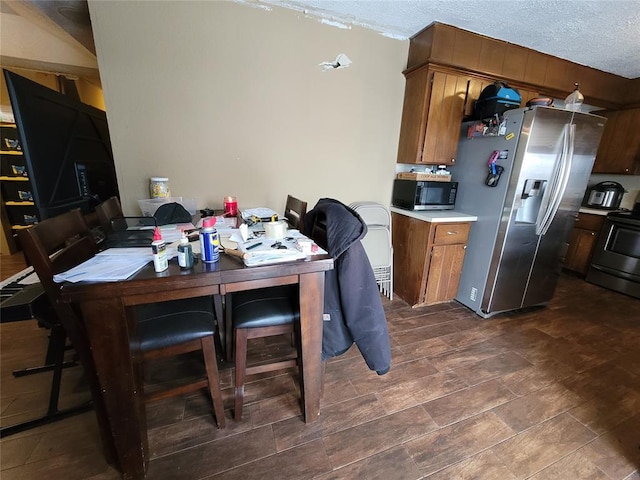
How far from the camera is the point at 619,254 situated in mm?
2900

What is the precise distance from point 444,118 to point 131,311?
8.71 ft

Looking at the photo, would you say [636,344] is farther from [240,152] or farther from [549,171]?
[240,152]

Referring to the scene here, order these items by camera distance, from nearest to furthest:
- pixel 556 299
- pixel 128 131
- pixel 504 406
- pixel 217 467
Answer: pixel 217 467 → pixel 504 406 → pixel 128 131 → pixel 556 299

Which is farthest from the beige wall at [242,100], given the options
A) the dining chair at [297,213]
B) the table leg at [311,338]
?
the table leg at [311,338]

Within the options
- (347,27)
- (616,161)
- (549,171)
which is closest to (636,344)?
(549,171)

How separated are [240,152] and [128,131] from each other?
781mm

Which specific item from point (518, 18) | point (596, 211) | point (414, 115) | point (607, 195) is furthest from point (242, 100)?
point (607, 195)

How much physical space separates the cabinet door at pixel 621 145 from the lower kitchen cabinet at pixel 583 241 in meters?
0.68

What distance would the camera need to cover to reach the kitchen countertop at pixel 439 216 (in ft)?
7.27

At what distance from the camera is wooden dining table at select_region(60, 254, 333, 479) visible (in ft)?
2.71

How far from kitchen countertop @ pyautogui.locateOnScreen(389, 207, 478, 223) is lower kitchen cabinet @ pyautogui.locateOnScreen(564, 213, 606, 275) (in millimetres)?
2085

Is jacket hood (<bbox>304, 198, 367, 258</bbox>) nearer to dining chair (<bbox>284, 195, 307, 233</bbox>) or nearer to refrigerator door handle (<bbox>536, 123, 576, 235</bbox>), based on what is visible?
dining chair (<bbox>284, 195, 307, 233</bbox>)

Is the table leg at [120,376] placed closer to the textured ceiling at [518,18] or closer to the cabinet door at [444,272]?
the cabinet door at [444,272]

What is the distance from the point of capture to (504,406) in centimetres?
147
